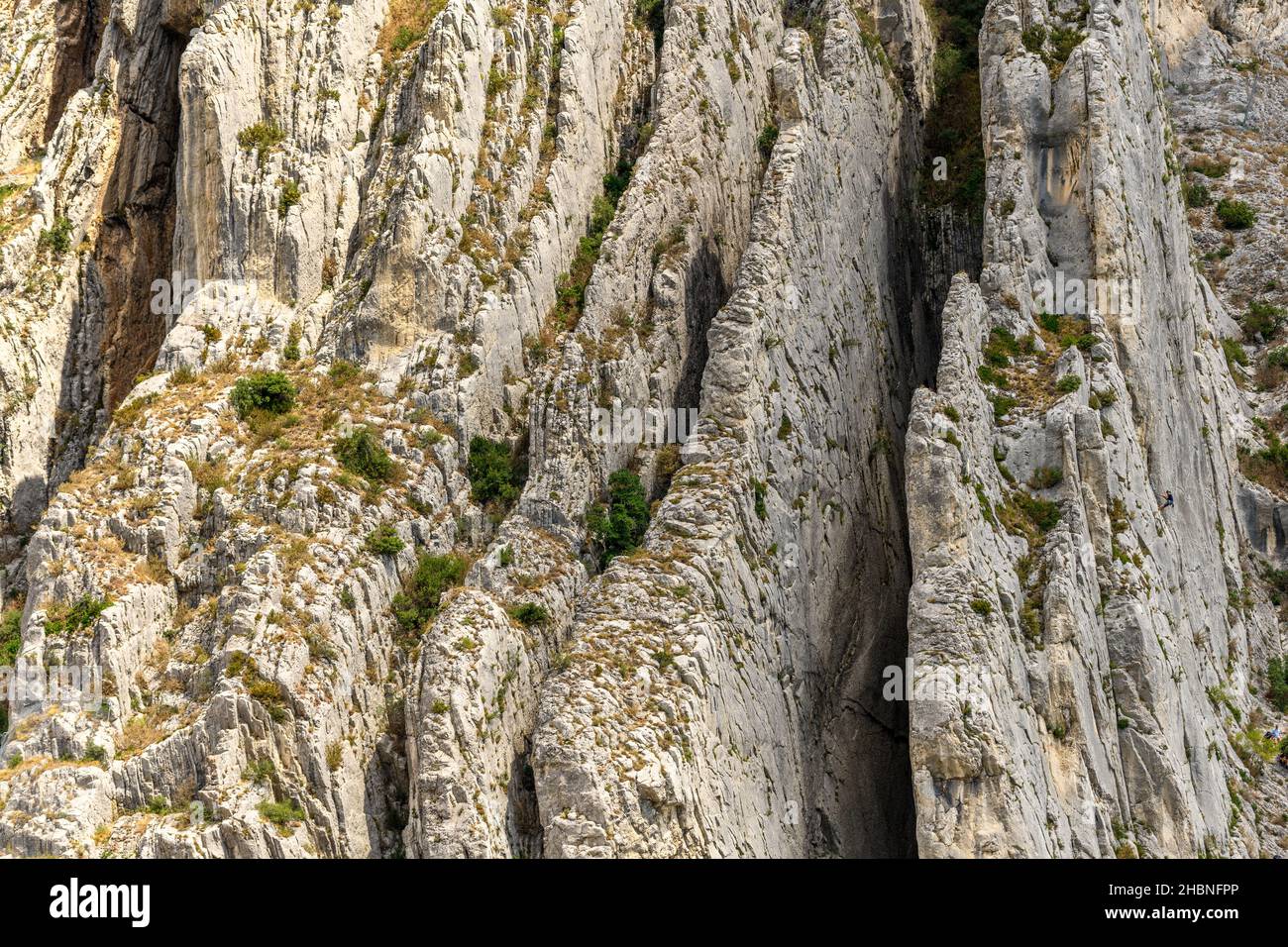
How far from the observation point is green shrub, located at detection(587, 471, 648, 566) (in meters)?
47.8

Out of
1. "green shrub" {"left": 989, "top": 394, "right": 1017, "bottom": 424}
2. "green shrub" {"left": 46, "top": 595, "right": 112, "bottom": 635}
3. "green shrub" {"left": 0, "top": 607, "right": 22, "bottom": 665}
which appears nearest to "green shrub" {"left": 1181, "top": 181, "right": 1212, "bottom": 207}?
"green shrub" {"left": 989, "top": 394, "right": 1017, "bottom": 424}

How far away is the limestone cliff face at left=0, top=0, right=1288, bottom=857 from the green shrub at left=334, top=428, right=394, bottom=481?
0.30 ft

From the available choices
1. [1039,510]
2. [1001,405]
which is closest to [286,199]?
[1001,405]

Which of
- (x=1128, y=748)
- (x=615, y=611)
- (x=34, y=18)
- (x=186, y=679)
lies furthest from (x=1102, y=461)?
(x=34, y=18)

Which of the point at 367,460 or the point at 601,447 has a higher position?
the point at 601,447

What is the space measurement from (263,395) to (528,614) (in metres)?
10.2

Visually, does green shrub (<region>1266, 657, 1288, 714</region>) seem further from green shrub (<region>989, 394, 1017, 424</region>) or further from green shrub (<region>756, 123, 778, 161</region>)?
green shrub (<region>756, 123, 778, 161</region>)

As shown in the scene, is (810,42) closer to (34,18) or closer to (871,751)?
(871,751)

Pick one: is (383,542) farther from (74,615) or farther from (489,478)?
(74,615)

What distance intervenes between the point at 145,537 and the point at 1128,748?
1040 inches

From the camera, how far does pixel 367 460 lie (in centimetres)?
4694

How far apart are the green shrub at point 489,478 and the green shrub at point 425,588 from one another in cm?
228

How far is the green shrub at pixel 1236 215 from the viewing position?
70625 mm

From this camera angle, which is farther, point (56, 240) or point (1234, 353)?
point (1234, 353)
